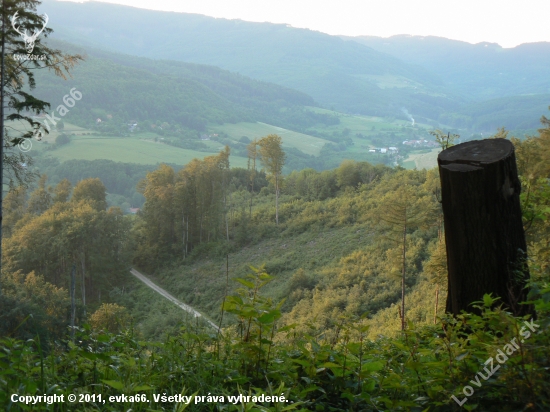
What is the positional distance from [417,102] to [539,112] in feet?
222

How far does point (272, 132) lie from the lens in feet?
431

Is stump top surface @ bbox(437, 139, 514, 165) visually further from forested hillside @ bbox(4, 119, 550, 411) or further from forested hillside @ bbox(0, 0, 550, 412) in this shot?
forested hillside @ bbox(4, 119, 550, 411)

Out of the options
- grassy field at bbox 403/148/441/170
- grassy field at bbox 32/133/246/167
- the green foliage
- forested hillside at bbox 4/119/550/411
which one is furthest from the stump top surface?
grassy field at bbox 32/133/246/167

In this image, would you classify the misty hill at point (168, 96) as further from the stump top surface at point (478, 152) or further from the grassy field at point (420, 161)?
the stump top surface at point (478, 152)

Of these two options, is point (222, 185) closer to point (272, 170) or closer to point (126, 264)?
point (272, 170)

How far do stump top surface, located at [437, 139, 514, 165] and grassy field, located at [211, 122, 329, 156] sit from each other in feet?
363

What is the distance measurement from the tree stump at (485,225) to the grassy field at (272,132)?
364ft

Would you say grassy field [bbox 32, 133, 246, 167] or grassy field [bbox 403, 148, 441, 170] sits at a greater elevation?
grassy field [bbox 32, 133, 246, 167]

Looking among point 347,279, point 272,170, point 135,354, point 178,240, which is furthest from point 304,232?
point 135,354

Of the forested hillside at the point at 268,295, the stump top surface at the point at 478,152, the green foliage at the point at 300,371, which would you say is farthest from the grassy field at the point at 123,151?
the green foliage at the point at 300,371

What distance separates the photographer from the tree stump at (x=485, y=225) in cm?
265

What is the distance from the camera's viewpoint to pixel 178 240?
3956 cm

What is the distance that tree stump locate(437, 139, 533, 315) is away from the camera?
2.65 m

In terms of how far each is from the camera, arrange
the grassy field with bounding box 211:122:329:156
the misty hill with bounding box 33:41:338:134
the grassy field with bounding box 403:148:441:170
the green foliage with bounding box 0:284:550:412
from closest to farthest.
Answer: the green foliage with bounding box 0:284:550:412 < the grassy field with bounding box 403:148:441:170 < the grassy field with bounding box 211:122:329:156 < the misty hill with bounding box 33:41:338:134
